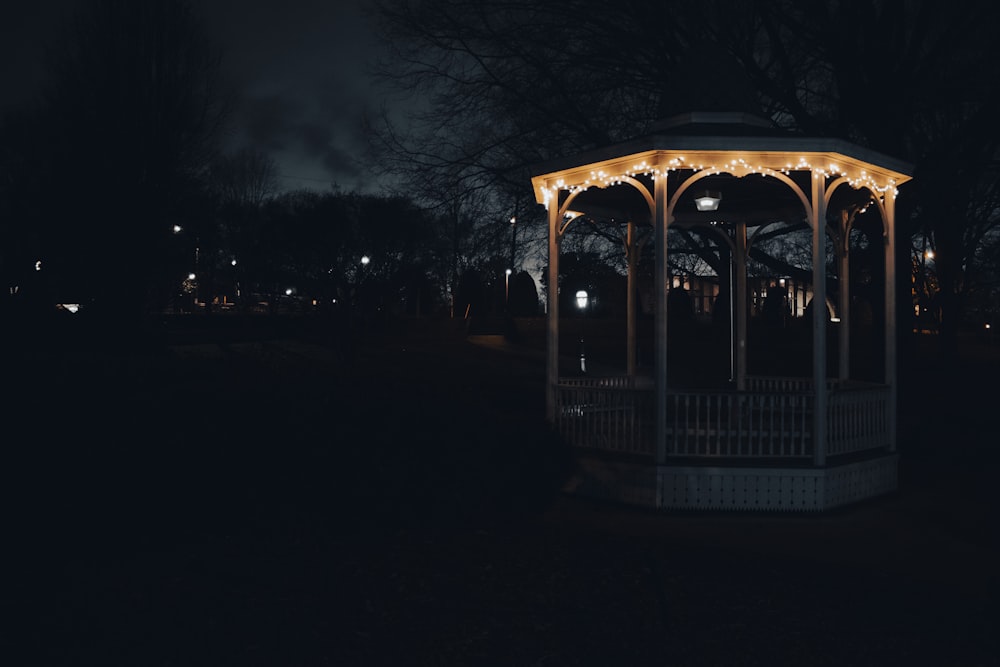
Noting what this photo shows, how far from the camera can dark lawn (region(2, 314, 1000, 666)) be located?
472 cm

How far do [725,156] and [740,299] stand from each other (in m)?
4.20

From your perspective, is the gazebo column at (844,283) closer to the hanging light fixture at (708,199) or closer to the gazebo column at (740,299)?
the gazebo column at (740,299)

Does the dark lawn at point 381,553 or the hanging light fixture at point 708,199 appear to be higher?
the hanging light fixture at point 708,199

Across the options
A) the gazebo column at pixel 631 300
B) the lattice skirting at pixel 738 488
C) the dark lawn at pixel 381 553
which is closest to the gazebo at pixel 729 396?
the lattice skirting at pixel 738 488

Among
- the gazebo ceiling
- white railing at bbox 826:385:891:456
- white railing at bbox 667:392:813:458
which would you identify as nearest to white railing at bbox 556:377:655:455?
white railing at bbox 667:392:813:458

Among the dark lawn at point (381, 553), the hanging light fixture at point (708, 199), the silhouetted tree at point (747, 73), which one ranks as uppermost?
the silhouetted tree at point (747, 73)

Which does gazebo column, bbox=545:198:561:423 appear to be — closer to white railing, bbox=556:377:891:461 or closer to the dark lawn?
white railing, bbox=556:377:891:461

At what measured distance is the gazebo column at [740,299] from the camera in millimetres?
12453

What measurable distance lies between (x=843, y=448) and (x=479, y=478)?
16.3 ft

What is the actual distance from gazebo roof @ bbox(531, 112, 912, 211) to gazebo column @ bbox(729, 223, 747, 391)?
282cm

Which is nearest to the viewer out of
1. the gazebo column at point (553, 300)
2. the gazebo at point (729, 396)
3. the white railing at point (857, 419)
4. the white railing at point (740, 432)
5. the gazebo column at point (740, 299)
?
the gazebo at point (729, 396)

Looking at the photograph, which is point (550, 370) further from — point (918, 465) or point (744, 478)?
point (918, 465)

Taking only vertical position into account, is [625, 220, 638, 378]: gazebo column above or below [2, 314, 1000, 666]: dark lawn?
above

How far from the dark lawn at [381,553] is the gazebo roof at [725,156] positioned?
314 cm
